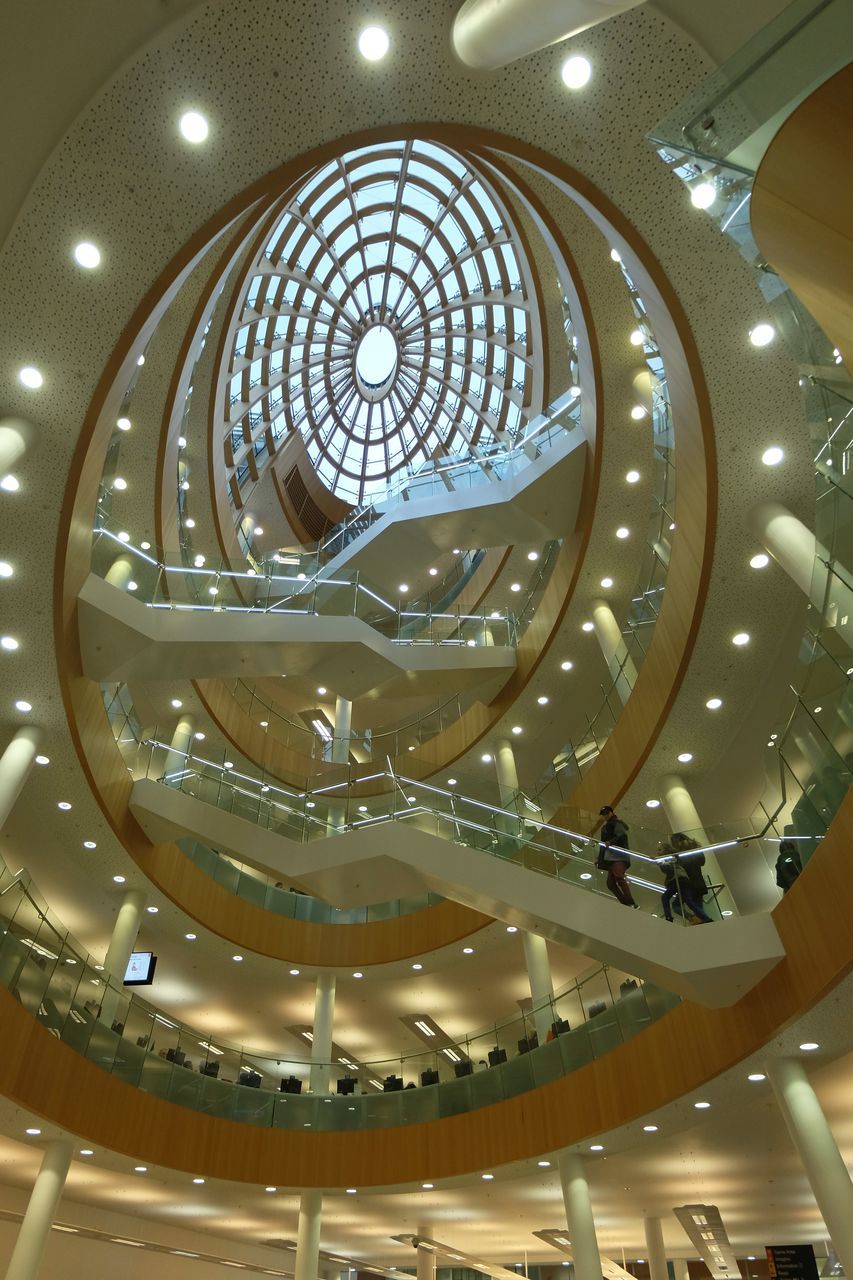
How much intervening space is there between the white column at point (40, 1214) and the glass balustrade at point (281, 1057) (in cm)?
131

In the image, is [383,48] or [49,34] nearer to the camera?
[49,34]

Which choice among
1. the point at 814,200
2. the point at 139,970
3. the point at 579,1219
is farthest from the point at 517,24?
the point at 139,970

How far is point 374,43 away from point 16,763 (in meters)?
11.2

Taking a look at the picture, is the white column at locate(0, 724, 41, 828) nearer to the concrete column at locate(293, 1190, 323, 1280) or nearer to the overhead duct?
the concrete column at locate(293, 1190, 323, 1280)

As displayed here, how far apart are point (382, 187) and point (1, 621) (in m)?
26.9

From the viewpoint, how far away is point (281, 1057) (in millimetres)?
16031

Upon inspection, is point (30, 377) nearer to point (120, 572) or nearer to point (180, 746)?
point (120, 572)

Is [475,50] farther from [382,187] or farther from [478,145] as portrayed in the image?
[382,187]

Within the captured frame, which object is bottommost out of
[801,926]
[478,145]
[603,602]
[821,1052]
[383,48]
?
[821,1052]

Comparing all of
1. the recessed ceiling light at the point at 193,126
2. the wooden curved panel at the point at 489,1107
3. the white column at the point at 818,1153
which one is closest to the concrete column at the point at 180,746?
the wooden curved panel at the point at 489,1107

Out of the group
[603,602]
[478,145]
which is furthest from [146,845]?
[478,145]

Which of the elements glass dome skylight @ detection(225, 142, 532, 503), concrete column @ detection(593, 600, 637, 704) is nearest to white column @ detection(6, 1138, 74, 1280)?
concrete column @ detection(593, 600, 637, 704)

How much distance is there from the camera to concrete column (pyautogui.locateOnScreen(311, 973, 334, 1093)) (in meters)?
15.8

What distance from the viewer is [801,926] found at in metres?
9.15
